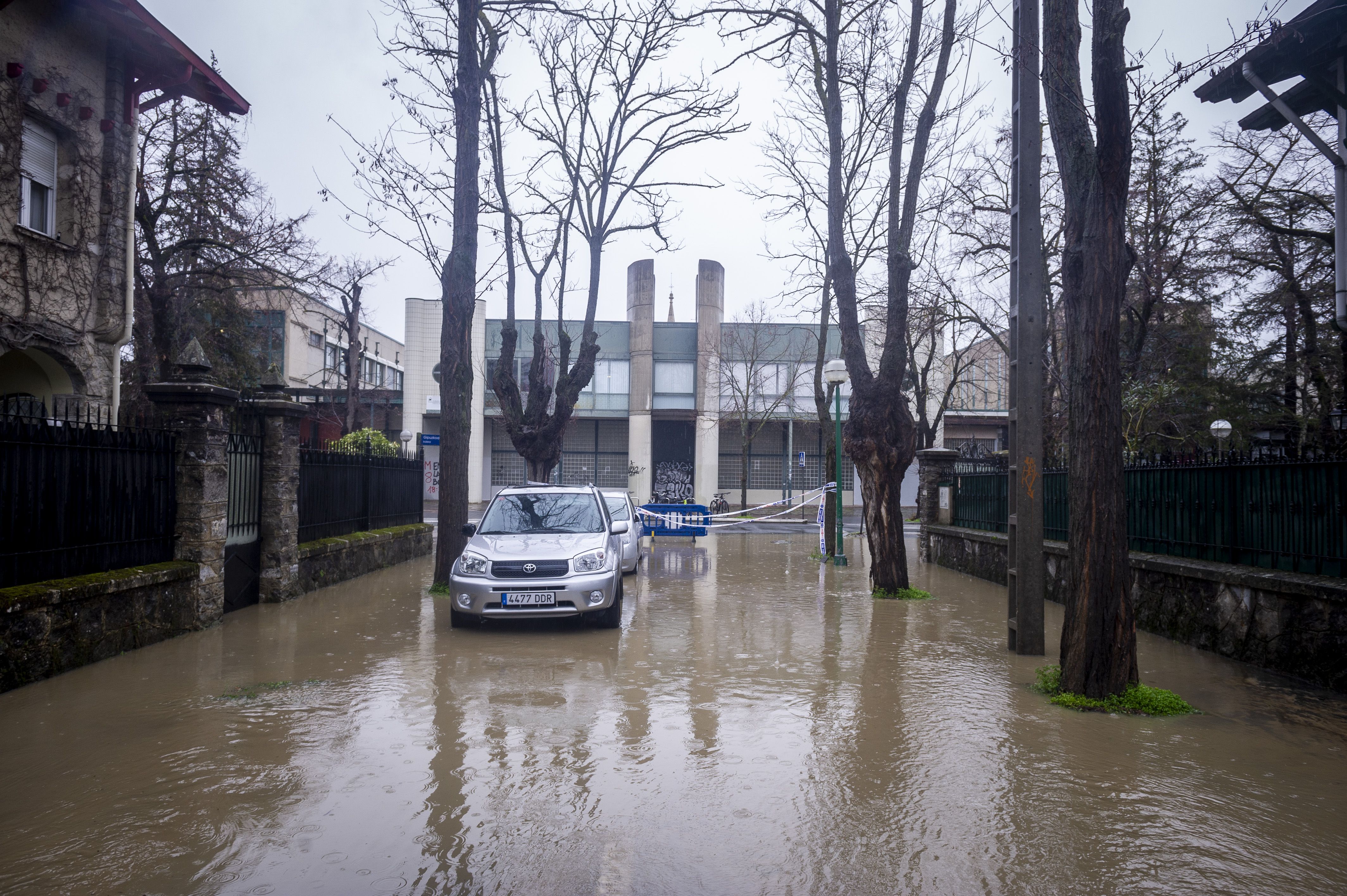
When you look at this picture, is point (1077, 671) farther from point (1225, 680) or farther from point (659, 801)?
point (659, 801)

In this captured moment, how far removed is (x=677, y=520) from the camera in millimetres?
26859

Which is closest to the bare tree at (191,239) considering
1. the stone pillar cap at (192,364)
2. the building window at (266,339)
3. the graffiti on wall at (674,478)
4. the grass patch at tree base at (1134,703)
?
the building window at (266,339)

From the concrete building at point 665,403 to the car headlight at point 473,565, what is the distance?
30.6 meters

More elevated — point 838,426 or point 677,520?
point 838,426

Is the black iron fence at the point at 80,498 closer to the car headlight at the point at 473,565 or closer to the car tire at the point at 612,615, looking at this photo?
the car headlight at the point at 473,565

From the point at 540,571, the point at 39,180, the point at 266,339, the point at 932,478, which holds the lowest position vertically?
the point at 540,571

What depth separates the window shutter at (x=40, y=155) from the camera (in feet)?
39.8

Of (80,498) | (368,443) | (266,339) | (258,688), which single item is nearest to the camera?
(258,688)

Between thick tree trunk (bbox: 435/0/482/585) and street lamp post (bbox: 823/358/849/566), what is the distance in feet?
20.9

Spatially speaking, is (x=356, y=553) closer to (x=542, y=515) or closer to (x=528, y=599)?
(x=542, y=515)

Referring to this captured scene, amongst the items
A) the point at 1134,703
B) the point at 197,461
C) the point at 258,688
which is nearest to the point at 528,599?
the point at 258,688

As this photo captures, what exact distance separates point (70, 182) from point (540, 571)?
902cm

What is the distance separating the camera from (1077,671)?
6.90m

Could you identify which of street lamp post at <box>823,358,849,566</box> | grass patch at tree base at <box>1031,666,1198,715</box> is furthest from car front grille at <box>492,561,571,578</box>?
street lamp post at <box>823,358,849,566</box>
